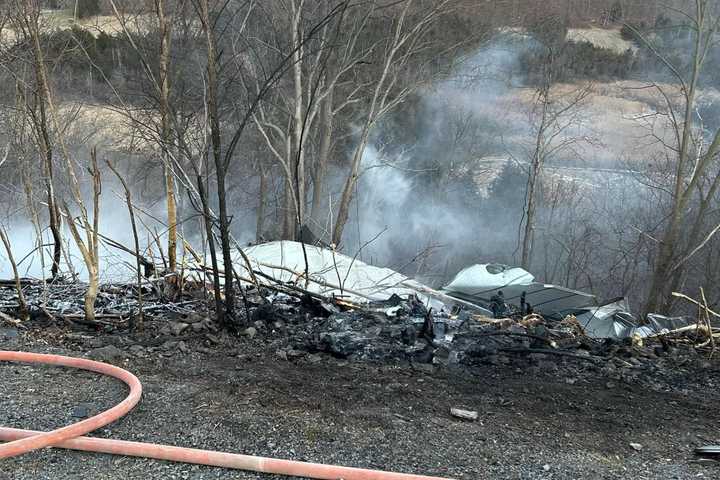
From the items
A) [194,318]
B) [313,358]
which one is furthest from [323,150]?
[313,358]

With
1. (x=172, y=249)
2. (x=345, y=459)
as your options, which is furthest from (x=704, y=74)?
(x=345, y=459)

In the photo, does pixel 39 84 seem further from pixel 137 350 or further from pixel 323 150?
pixel 323 150

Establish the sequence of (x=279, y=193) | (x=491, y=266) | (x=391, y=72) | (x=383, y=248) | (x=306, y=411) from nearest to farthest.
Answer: (x=306, y=411) → (x=491, y=266) → (x=391, y=72) → (x=279, y=193) → (x=383, y=248)

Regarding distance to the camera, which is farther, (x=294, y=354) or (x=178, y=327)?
(x=178, y=327)

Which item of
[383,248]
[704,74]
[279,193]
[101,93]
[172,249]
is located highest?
[704,74]

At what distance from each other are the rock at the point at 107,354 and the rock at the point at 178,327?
52 cm

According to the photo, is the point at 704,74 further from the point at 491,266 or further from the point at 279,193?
the point at 491,266

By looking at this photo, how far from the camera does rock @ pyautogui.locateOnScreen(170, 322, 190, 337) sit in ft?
16.1

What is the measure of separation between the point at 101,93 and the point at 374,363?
14.6 metres

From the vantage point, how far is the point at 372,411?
144 inches

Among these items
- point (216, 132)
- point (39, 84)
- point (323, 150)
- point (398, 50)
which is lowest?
point (323, 150)

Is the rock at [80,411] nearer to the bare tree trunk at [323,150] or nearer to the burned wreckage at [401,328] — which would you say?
the burned wreckage at [401,328]

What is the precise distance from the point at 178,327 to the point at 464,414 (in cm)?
255

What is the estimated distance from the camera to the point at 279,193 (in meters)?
24.4
